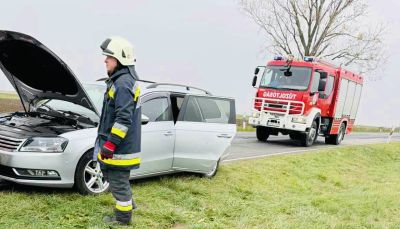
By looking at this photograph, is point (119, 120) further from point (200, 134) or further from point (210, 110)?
point (210, 110)

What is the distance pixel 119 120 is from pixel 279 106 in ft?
41.0

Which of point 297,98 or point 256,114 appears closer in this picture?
point 297,98

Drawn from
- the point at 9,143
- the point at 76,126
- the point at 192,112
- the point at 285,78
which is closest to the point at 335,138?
the point at 285,78

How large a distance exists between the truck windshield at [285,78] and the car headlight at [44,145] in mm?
11845

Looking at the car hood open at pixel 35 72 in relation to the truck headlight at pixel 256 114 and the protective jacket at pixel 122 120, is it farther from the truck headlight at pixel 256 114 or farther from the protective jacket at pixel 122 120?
the truck headlight at pixel 256 114

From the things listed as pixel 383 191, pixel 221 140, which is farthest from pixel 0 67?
pixel 383 191

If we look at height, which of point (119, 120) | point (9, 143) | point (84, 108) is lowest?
point (9, 143)

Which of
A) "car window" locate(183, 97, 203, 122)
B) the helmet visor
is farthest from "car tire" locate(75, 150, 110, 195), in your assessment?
"car window" locate(183, 97, 203, 122)

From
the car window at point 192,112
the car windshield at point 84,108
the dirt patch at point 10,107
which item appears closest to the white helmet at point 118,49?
the car windshield at point 84,108

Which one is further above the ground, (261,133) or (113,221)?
(113,221)

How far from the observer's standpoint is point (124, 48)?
15.1 ft

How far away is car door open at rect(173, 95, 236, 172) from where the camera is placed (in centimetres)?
730

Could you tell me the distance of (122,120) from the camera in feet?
14.6

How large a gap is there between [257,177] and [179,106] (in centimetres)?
290
